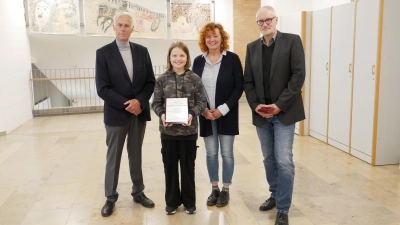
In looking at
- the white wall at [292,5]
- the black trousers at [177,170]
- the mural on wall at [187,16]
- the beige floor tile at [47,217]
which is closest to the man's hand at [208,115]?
the black trousers at [177,170]

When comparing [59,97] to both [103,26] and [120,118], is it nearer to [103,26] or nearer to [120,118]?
[103,26]

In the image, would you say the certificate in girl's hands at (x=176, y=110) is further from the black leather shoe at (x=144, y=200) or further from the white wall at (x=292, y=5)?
the white wall at (x=292, y=5)

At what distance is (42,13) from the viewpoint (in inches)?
351

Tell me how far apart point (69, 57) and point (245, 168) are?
6.98 metres

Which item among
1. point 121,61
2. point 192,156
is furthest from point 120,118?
point 192,156

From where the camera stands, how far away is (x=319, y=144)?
18.9 feet

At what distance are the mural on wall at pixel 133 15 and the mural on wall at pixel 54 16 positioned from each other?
0.93 ft

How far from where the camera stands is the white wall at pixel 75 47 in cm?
955

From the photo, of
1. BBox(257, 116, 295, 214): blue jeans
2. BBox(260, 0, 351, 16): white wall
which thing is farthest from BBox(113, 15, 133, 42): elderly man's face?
BBox(260, 0, 351, 16): white wall

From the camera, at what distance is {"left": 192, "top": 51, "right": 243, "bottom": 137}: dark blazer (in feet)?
10.8

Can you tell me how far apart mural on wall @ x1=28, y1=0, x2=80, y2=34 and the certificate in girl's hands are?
7.08 metres

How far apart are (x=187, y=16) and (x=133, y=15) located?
1.46 meters

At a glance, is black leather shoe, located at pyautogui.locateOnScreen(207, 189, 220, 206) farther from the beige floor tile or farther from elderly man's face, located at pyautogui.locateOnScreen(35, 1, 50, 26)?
elderly man's face, located at pyautogui.locateOnScreen(35, 1, 50, 26)

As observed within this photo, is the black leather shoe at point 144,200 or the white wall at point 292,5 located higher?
the white wall at point 292,5
